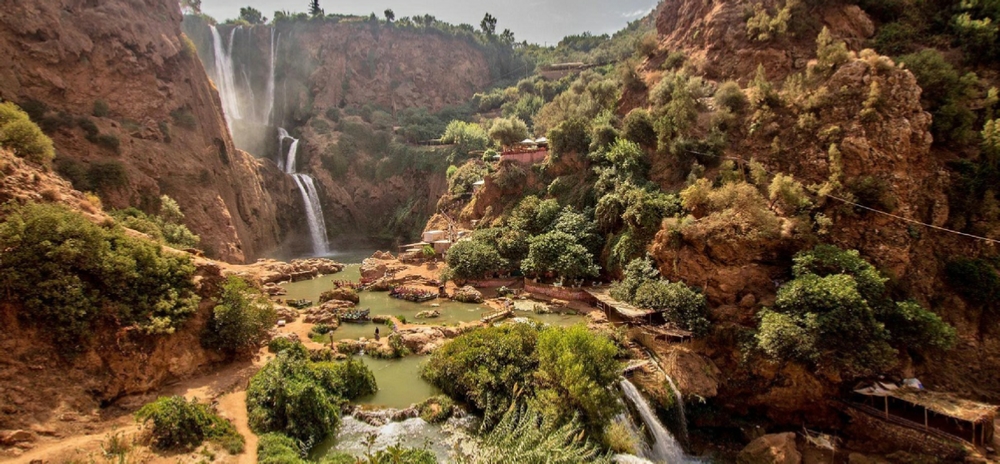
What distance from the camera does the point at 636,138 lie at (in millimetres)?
30922

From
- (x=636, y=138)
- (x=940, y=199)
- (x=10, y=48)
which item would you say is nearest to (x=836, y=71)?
(x=940, y=199)

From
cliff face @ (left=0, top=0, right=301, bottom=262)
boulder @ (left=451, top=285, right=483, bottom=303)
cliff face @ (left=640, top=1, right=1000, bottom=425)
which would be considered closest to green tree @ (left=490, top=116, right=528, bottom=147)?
boulder @ (left=451, top=285, right=483, bottom=303)

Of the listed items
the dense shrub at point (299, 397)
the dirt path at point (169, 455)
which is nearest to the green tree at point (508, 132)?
the dense shrub at point (299, 397)

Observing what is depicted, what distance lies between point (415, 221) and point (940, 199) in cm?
4272

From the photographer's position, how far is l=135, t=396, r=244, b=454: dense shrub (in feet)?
41.7

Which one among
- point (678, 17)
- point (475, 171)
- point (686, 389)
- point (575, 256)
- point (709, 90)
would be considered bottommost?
point (686, 389)

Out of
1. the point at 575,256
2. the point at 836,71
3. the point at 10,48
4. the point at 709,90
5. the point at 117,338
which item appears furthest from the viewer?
the point at 709,90

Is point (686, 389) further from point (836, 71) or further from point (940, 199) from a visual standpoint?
point (836, 71)

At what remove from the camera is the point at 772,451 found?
1575 centimetres

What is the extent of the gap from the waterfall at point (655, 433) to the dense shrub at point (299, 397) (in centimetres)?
1043

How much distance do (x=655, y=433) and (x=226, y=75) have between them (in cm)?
6915

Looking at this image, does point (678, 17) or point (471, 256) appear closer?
point (471, 256)

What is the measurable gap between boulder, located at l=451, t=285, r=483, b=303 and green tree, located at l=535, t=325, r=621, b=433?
478 inches

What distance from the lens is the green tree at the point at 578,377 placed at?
14.8 metres
